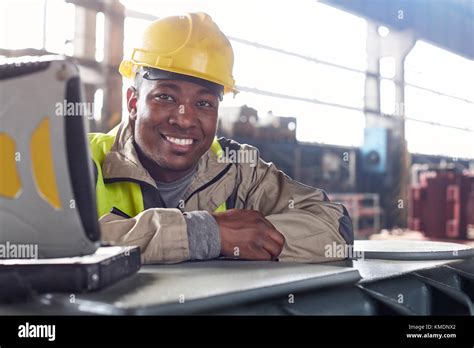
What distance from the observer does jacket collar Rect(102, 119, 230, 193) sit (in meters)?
1.41

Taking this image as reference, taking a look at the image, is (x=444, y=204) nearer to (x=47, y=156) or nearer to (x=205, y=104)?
(x=205, y=104)

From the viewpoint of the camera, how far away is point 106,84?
5.47 meters

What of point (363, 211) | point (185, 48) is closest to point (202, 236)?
point (185, 48)

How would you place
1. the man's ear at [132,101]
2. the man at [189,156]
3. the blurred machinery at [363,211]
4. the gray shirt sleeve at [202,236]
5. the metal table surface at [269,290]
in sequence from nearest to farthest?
1. the metal table surface at [269,290]
2. the gray shirt sleeve at [202,236]
3. the man at [189,156]
4. the man's ear at [132,101]
5. the blurred machinery at [363,211]

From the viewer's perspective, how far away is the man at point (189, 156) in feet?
4.54

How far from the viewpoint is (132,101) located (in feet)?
5.48

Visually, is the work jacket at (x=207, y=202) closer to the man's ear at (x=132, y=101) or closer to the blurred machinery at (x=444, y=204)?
the man's ear at (x=132, y=101)

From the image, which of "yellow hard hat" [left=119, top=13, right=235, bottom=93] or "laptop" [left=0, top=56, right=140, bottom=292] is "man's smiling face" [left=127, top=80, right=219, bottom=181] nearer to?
"yellow hard hat" [left=119, top=13, right=235, bottom=93]

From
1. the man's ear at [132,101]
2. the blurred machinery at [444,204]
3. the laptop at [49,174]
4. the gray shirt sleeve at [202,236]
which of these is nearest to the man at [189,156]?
the man's ear at [132,101]

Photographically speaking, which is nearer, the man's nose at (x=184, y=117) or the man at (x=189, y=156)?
the man at (x=189, y=156)

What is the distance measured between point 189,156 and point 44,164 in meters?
0.81

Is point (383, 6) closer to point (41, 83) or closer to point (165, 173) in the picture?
point (165, 173)
